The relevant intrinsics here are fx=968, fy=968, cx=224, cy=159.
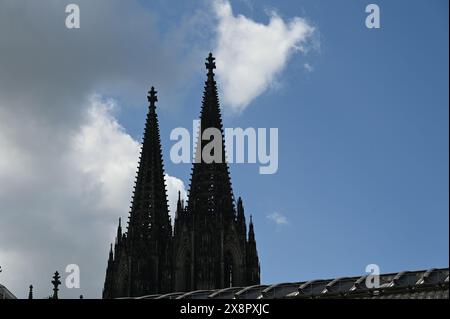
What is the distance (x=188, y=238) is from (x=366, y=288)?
36.4 metres

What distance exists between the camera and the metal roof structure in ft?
119

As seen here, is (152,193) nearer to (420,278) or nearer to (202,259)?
(202,259)

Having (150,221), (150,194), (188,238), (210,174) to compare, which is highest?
(210,174)

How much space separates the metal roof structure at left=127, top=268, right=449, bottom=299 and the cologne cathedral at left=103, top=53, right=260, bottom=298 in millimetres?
28284

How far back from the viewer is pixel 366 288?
3800cm

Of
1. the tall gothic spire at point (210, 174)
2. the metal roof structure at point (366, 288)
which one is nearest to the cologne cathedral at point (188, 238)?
the tall gothic spire at point (210, 174)

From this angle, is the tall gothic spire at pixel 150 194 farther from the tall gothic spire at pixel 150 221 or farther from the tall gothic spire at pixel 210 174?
the tall gothic spire at pixel 210 174

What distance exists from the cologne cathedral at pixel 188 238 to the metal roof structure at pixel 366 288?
28284 millimetres

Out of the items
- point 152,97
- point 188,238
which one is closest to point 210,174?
point 188,238

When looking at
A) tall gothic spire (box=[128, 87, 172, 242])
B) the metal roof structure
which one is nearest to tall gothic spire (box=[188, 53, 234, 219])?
tall gothic spire (box=[128, 87, 172, 242])

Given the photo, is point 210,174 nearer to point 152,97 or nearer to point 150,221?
point 150,221

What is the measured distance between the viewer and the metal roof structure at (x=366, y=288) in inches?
1425

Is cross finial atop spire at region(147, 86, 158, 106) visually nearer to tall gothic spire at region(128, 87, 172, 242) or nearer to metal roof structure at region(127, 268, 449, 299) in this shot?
tall gothic spire at region(128, 87, 172, 242)
